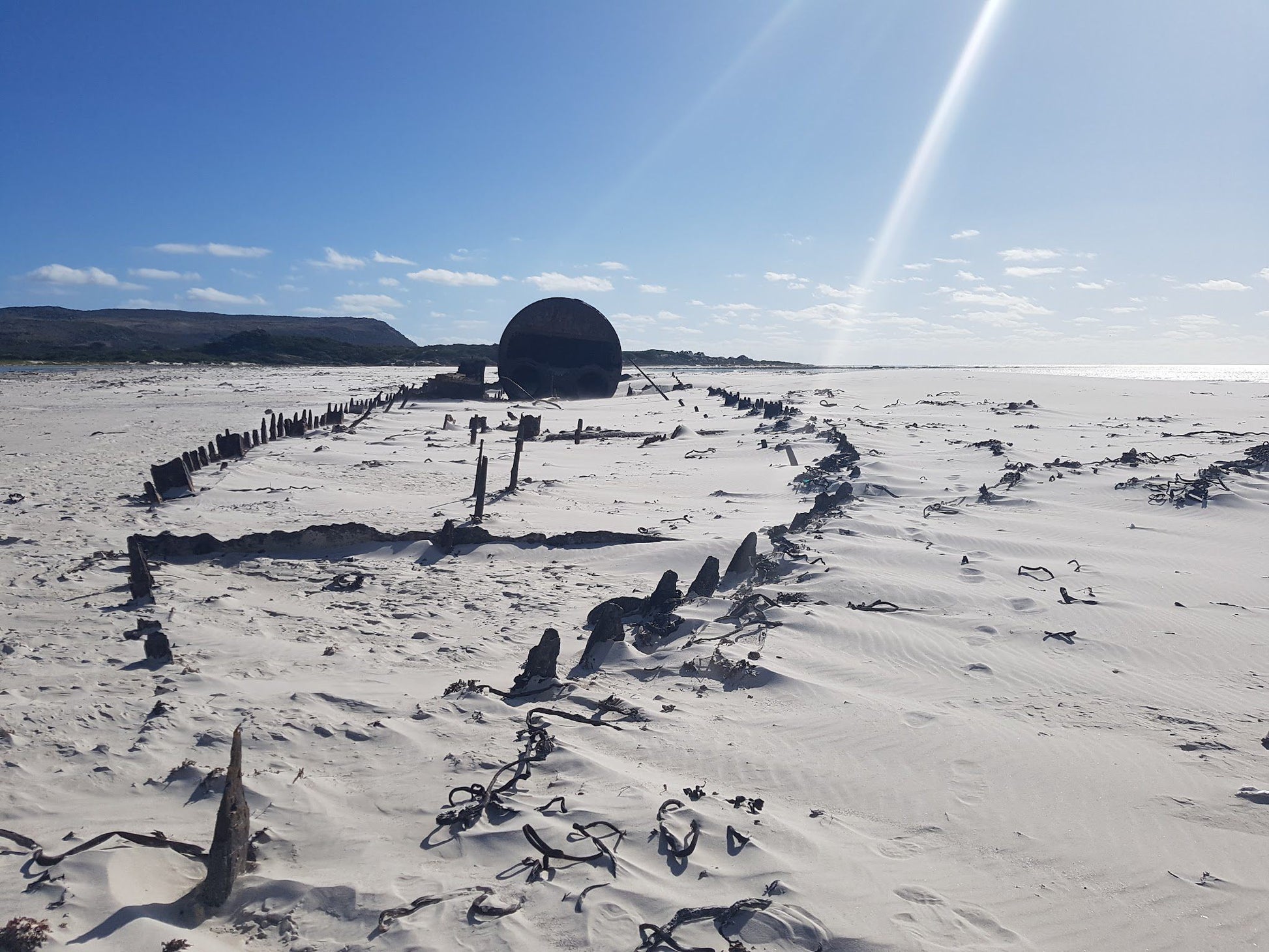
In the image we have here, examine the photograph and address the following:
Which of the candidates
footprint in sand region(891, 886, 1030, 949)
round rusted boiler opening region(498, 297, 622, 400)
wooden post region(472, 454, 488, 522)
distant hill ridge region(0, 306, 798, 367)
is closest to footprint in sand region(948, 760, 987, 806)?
footprint in sand region(891, 886, 1030, 949)

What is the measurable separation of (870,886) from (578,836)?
3.57ft

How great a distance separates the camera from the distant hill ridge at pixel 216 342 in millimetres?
52312

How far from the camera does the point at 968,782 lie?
3.52 m

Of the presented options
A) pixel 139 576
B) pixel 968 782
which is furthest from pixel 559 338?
pixel 968 782

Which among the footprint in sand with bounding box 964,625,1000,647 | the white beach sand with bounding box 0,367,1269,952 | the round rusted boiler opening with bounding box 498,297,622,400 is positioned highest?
the round rusted boiler opening with bounding box 498,297,622,400

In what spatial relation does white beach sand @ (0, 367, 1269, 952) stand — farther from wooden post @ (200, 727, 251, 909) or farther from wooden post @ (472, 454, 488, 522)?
wooden post @ (472, 454, 488, 522)

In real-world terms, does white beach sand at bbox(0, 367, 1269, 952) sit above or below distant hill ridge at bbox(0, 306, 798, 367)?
below

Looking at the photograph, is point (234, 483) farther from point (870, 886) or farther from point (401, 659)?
point (870, 886)

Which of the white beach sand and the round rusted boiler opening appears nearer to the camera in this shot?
the white beach sand

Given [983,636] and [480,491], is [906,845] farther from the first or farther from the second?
[480,491]

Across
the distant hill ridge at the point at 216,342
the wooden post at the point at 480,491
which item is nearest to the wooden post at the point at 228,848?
the wooden post at the point at 480,491

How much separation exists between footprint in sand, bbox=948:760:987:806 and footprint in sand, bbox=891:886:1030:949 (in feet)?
2.27

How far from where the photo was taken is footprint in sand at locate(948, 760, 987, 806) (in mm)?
3400

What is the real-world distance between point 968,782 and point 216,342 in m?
68.9
